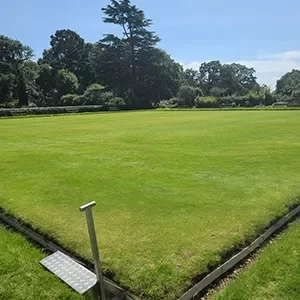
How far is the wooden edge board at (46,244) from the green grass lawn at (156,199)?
0.28 feet

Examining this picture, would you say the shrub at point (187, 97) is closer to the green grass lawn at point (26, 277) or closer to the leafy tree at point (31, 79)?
the leafy tree at point (31, 79)

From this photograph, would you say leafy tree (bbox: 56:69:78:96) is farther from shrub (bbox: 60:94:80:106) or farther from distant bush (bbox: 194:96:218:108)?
distant bush (bbox: 194:96:218:108)

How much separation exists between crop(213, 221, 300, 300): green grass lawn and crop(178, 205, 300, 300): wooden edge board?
13cm

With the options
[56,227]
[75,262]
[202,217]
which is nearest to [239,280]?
[202,217]

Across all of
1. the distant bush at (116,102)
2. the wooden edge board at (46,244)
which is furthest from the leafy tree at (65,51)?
the wooden edge board at (46,244)

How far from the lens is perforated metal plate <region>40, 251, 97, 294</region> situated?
8.68 feet

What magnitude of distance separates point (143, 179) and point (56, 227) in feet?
7.23

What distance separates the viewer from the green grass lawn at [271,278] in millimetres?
2482

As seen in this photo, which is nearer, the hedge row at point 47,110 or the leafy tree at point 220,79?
the hedge row at point 47,110

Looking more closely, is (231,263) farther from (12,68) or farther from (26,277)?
(12,68)

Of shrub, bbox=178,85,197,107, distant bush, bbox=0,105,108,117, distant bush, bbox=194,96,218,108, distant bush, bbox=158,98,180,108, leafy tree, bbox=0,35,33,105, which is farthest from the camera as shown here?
distant bush, bbox=158,98,180,108

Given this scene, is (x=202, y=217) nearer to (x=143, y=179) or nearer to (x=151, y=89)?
(x=143, y=179)

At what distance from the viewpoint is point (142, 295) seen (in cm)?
251

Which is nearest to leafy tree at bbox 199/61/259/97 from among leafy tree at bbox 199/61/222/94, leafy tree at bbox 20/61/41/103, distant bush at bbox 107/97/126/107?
leafy tree at bbox 199/61/222/94
